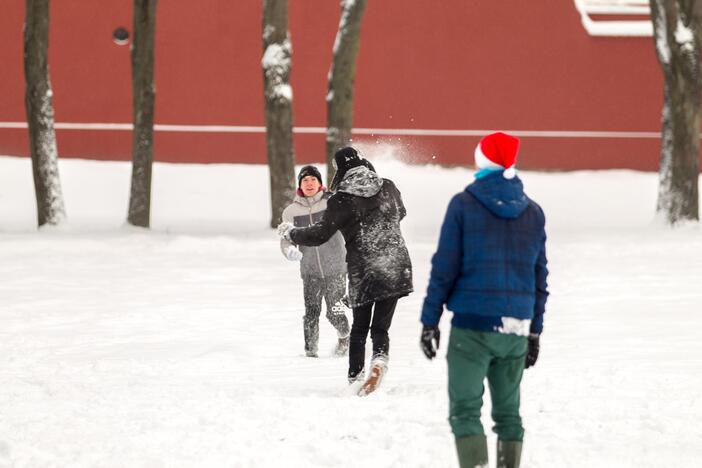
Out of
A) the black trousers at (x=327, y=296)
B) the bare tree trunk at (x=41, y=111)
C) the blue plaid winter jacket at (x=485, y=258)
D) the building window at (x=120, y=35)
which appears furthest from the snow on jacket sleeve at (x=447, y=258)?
the building window at (x=120, y=35)

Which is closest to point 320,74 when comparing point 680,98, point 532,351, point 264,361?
point 680,98

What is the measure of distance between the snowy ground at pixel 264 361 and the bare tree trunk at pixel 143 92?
85cm

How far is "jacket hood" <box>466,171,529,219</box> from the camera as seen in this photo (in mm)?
5348

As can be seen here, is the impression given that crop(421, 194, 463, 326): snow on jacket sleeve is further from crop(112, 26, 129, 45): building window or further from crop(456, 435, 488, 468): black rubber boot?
crop(112, 26, 129, 45): building window

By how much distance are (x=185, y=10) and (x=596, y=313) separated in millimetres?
14570

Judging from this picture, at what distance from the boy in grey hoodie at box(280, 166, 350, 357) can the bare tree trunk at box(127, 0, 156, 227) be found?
10323 mm

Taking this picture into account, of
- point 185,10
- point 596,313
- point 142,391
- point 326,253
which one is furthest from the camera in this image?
point 185,10

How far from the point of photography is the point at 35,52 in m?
19.4

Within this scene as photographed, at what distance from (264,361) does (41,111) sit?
1076cm

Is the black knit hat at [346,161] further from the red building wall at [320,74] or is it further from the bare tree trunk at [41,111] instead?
the red building wall at [320,74]

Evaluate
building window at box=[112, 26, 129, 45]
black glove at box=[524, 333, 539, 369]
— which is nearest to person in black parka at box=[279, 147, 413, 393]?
black glove at box=[524, 333, 539, 369]

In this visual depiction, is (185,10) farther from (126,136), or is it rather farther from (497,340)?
(497,340)

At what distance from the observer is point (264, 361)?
991 centimetres

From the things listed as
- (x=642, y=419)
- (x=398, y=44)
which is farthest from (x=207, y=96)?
(x=642, y=419)
